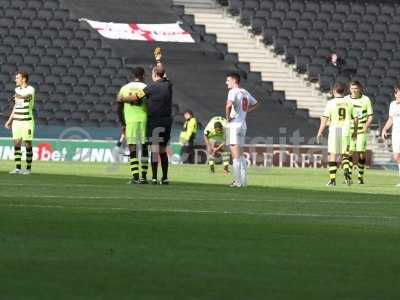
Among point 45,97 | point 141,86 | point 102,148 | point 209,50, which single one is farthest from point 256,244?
point 209,50

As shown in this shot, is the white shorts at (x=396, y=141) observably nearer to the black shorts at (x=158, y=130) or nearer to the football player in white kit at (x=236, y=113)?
the football player in white kit at (x=236, y=113)

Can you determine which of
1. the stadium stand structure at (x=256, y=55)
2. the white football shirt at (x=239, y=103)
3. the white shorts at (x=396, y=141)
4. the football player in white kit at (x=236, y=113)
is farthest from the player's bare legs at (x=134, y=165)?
the stadium stand structure at (x=256, y=55)

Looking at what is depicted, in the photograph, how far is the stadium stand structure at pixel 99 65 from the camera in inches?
1742

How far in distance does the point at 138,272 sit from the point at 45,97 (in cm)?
3621

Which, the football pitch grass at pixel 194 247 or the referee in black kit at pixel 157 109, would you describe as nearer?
the football pitch grass at pixel 194 247

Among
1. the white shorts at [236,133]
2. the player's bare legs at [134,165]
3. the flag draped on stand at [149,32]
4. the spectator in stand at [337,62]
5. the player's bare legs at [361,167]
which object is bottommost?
the player's bare legs at [361,167]

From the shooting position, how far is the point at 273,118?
46.2 metres

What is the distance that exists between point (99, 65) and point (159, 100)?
22.3 m

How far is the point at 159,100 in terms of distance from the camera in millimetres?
23750

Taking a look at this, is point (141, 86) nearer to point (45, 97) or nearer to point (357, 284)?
point (357, 284)

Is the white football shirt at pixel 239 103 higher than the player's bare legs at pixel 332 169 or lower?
higher

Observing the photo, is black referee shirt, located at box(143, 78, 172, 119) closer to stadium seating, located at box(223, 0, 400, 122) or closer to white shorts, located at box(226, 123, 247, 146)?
white shorts, located at box(226, 123, 247, 146)

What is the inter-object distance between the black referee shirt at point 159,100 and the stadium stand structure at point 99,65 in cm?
1957

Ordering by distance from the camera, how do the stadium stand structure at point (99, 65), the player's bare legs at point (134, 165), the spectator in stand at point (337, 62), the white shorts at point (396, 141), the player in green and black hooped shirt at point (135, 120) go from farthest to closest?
the spectator in stand at point (337, 62) → the stadium stand structure at point (99, 65) → the white shorts at point (396, 141) → the player in green and black hooped shirt at point (135, 120) → the player's bare legs at point (134, 165)
